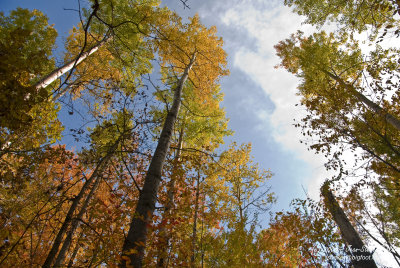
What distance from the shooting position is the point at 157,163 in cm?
261

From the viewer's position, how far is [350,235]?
5.80 meters

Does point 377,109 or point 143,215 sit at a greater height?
point 377,109

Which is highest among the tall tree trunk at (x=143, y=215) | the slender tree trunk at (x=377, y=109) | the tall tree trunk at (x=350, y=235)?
the slender tree trunk at (x=377, y=109)

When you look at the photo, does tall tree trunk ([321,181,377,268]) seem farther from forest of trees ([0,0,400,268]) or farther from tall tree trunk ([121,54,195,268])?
tall tree trunk ([121,54,195,268])

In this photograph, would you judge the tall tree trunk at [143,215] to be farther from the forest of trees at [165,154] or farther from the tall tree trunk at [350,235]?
the tall tree trunk at [350,235]

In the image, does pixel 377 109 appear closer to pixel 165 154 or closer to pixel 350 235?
pixel 350 235

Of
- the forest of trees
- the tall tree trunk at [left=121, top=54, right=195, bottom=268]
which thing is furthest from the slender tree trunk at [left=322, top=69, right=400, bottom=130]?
the tall tree trunk at [left=121, top=54, right=195, bottom=268]

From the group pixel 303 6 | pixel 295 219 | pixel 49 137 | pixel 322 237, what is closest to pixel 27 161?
pixel 49 137

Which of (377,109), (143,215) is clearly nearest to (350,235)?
(377,109)

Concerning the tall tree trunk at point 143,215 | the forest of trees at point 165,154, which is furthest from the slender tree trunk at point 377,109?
the tall tree trunk at point 143,215

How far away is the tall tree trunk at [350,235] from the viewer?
196 inches

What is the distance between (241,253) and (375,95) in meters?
6.25

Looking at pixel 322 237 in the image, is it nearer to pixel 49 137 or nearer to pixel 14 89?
pixel 14 89

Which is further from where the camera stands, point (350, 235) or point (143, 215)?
point (350, 235)
